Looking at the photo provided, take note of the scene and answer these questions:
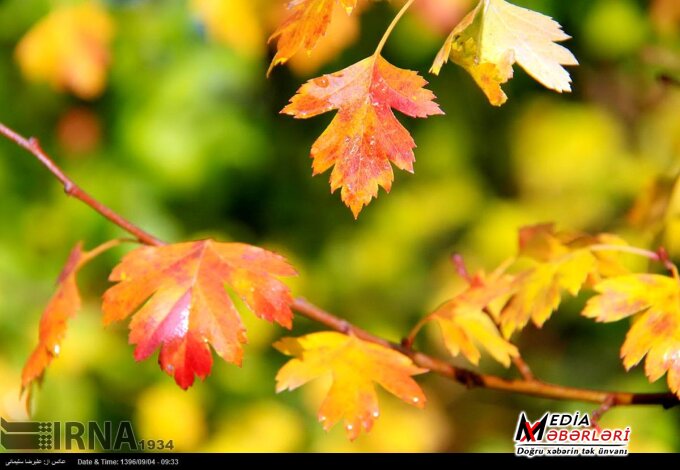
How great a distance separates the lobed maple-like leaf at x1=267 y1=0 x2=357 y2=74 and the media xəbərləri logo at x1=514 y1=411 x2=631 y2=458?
0.59 metres

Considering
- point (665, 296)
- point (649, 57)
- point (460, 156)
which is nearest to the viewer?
point (665, 296)

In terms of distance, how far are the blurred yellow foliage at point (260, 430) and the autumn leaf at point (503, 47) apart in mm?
1554

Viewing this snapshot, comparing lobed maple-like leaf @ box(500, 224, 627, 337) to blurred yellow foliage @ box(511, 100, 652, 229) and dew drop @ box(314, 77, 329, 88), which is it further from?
blurred yellow foliage @ box(511, 100, 652, 229)

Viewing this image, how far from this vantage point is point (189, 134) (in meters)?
2.09

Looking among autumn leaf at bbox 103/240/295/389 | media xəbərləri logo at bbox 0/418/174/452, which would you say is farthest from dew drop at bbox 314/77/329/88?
media xəbərləri logo at bbox 0/418/174/452

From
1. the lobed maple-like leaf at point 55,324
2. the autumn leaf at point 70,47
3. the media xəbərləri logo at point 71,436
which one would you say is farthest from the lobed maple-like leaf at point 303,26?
the autumn leaf at point 70,47

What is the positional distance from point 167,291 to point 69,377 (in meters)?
1.36

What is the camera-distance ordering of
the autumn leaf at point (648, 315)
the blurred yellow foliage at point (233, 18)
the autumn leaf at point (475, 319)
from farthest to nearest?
1. the blurred yellow foliage at point (233, 18)
2. the autumn leaf at point (475, 319)
3. the autumn leaf at point (648, 315)

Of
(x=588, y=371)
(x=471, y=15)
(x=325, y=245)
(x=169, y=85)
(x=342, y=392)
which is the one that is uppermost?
(x=169, y=85)

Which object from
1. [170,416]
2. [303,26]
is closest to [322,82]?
[303,26]

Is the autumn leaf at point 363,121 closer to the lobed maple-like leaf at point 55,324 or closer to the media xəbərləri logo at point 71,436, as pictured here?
the lobed maple-like leaf at point 55,324

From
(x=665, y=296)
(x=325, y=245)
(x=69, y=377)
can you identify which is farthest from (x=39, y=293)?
(x=665, y=296)

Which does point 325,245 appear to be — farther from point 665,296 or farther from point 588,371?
point 665,296

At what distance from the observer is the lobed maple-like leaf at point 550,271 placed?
84 cm
